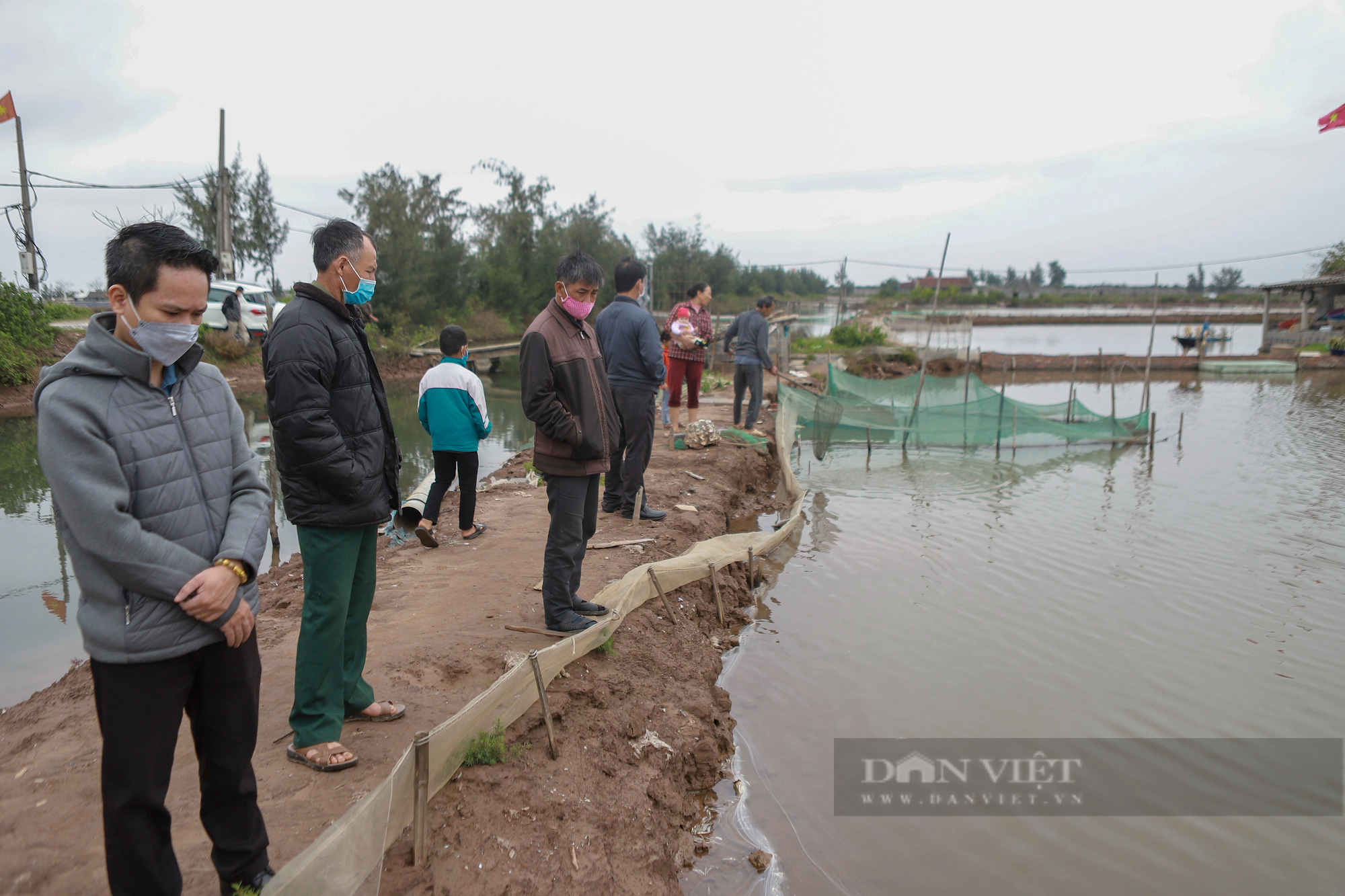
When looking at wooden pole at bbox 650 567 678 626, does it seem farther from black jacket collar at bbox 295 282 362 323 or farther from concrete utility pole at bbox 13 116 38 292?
concrete utility pole at bbox 13 116 38 292

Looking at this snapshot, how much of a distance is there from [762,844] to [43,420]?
3018 millimetres

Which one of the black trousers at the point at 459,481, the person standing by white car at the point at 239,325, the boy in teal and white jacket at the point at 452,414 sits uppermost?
the person standing by white car at the point at 239,325

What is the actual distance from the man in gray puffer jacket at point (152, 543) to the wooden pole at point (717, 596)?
3.62m

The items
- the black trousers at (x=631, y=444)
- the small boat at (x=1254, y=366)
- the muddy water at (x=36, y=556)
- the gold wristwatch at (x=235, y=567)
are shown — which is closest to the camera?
the gold wristwatch at (x=235, y=567)

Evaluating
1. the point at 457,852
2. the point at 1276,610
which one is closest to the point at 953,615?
the point at 1276,610

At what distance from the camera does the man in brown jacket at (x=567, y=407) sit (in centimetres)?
353

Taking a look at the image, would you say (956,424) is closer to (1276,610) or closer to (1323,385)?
(1276,610)

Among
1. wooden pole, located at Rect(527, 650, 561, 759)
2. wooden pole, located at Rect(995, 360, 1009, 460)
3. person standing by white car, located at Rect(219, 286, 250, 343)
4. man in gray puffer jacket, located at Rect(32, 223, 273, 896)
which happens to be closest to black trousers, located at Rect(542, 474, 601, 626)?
wooden pole, located at Rect(527, 650, 561, 759)

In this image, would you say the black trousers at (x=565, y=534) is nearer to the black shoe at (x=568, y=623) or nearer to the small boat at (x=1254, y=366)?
the black shoe at (x=568, y=623)

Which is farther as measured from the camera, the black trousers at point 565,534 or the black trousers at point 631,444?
the black trousers at point 631,444

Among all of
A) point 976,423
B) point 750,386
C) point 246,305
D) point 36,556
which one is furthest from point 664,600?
point 246,305

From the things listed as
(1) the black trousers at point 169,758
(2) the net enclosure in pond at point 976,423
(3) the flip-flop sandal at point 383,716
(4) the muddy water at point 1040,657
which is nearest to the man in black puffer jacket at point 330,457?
(3) the flip-flop sandal at point 383,716

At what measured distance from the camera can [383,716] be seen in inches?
117

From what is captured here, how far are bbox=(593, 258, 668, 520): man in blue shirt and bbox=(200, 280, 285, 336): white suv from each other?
49.3 ft
